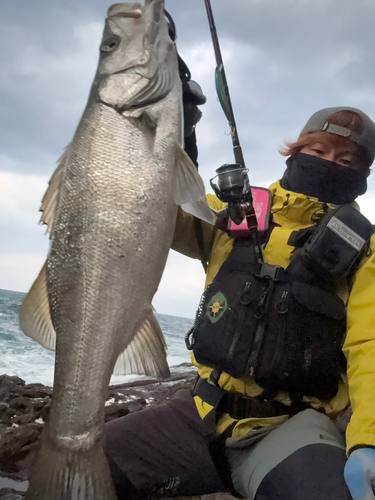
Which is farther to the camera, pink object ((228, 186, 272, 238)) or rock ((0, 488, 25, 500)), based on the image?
rock ((0, 488, 25, 500))

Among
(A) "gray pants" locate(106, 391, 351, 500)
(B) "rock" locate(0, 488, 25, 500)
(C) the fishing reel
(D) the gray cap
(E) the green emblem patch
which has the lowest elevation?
(B) "rock" locate(0, 488, 25, 500)

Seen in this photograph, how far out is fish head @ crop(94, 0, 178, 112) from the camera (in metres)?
1.95

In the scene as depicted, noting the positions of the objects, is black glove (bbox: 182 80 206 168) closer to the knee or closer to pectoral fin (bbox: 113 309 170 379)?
pectoral fin (bbox: 113 309 170 379)

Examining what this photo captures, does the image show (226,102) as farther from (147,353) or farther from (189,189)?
(147,353)

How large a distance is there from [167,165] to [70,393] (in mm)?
1159

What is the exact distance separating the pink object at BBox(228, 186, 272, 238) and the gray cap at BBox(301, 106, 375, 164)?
66 cm

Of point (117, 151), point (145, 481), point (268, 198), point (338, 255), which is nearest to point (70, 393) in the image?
point (117, 151)

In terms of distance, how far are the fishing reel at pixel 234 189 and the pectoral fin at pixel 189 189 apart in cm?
60

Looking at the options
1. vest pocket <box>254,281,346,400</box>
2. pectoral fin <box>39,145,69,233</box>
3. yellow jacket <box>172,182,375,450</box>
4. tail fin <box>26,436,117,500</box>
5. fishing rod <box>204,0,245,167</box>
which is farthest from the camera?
fishing rod <box>204,0,245,167</box>

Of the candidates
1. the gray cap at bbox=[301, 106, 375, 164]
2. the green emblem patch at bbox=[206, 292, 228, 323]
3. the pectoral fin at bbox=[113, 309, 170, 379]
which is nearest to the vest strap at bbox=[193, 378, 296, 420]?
the green emblem patch at bbox=[206, 292, 228, 323]

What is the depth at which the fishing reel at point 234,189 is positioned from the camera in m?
2.47

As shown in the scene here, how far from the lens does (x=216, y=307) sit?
8.66ft

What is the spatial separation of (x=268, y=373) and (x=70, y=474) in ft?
Result: 4.18

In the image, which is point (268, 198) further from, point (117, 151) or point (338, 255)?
point (117, 151)
